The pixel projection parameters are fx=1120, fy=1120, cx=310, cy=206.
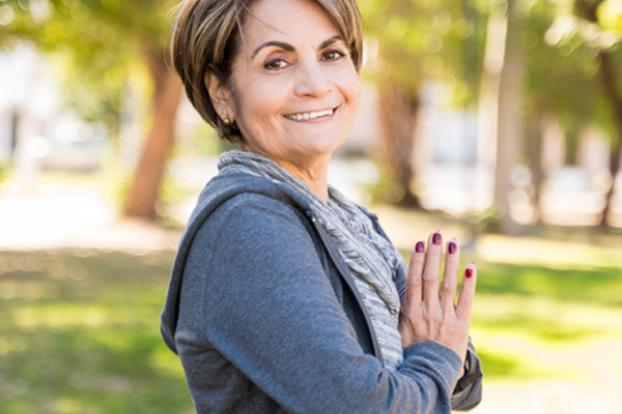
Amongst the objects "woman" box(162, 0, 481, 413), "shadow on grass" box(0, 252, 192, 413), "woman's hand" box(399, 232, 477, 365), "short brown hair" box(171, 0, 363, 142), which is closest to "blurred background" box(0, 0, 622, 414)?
"shadow on grass" box(0, 252, 192, 413)

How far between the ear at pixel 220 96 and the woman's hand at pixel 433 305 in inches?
15.4

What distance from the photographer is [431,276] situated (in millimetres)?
1840

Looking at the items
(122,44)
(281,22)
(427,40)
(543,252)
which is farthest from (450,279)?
(427,40)

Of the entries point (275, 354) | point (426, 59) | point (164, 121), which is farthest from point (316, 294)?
point (426, 59)

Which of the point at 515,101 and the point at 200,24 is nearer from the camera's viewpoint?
the point at 200,24

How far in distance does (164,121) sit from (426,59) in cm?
749

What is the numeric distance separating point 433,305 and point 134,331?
7.95m

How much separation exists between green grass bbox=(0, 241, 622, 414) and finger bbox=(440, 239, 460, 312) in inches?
198

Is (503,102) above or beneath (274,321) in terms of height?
above

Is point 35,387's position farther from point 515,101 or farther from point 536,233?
point 536,233

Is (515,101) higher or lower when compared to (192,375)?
higher

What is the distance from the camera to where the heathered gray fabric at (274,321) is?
151cm

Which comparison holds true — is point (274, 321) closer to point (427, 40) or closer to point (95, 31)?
point (95, 31)

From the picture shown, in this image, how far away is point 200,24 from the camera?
181 cm
